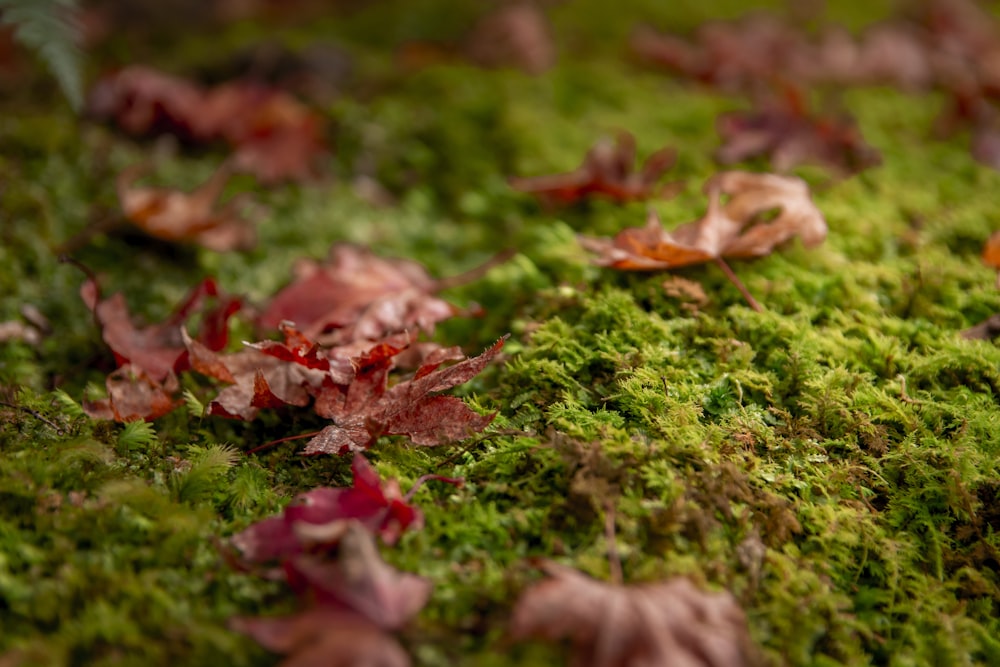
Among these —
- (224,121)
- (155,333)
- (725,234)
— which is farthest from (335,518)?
(224,121)

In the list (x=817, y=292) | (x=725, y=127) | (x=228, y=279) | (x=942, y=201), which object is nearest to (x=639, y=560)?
(x=817, y=292)

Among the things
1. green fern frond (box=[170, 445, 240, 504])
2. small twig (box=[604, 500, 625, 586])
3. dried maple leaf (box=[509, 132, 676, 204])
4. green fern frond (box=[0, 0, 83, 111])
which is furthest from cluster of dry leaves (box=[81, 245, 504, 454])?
green fern frond (box=[0, 0, 83, 111])

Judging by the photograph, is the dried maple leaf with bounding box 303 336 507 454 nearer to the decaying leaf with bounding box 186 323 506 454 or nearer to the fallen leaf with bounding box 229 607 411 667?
the decaying leaf with bounding box 186 323 506 454

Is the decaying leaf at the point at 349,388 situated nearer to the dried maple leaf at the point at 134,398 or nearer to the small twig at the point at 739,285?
the dried maple leaf at the point at 134,398

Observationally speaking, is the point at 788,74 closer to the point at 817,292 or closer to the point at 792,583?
the point at 817,292

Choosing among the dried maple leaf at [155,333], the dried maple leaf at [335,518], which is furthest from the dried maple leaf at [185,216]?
the dried maple leaf at [335,518]

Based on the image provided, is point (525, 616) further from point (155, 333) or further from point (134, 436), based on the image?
→ point (155, 333)

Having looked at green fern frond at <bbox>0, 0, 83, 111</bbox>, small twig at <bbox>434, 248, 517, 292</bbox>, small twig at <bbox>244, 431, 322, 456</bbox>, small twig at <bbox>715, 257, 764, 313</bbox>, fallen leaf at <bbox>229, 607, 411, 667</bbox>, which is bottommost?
small twig at <bbox>244, 431, 322, 456</bbox>
